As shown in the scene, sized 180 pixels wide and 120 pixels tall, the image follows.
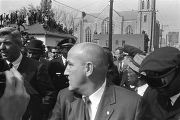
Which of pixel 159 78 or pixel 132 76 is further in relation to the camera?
pixel 132 76

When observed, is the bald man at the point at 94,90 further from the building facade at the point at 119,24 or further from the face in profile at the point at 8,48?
the building facade at the point at 119,24

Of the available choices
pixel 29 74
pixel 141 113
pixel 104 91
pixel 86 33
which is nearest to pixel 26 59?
pixel 29 74

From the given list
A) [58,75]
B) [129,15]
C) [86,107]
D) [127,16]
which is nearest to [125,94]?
[86,107]

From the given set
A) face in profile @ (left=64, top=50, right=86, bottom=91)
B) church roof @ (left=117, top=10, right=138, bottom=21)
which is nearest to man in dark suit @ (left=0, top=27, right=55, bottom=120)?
face in profile @ (left=64, top=50, right=86, bottom=91)

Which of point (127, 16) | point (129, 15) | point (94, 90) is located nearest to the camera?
point (94, 90)

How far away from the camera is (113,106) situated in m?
2.95

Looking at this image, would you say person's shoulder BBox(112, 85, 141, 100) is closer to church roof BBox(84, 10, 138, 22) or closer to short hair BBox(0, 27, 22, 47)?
short hair BBox(0, 27, 22, 47)

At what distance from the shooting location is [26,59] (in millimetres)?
4227

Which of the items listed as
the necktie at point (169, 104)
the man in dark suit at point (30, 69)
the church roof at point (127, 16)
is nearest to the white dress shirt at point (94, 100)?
the necktie at point (169, 104)

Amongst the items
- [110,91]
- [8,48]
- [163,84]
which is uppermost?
[8,48]

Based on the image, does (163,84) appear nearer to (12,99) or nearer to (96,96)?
(96,96)

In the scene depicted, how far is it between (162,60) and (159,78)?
15cm

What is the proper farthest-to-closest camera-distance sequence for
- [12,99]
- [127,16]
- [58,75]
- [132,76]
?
[127,16], [58,75], [132,76], [12,99]

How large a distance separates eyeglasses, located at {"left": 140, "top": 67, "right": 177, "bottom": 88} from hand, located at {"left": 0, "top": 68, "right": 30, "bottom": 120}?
171cm
